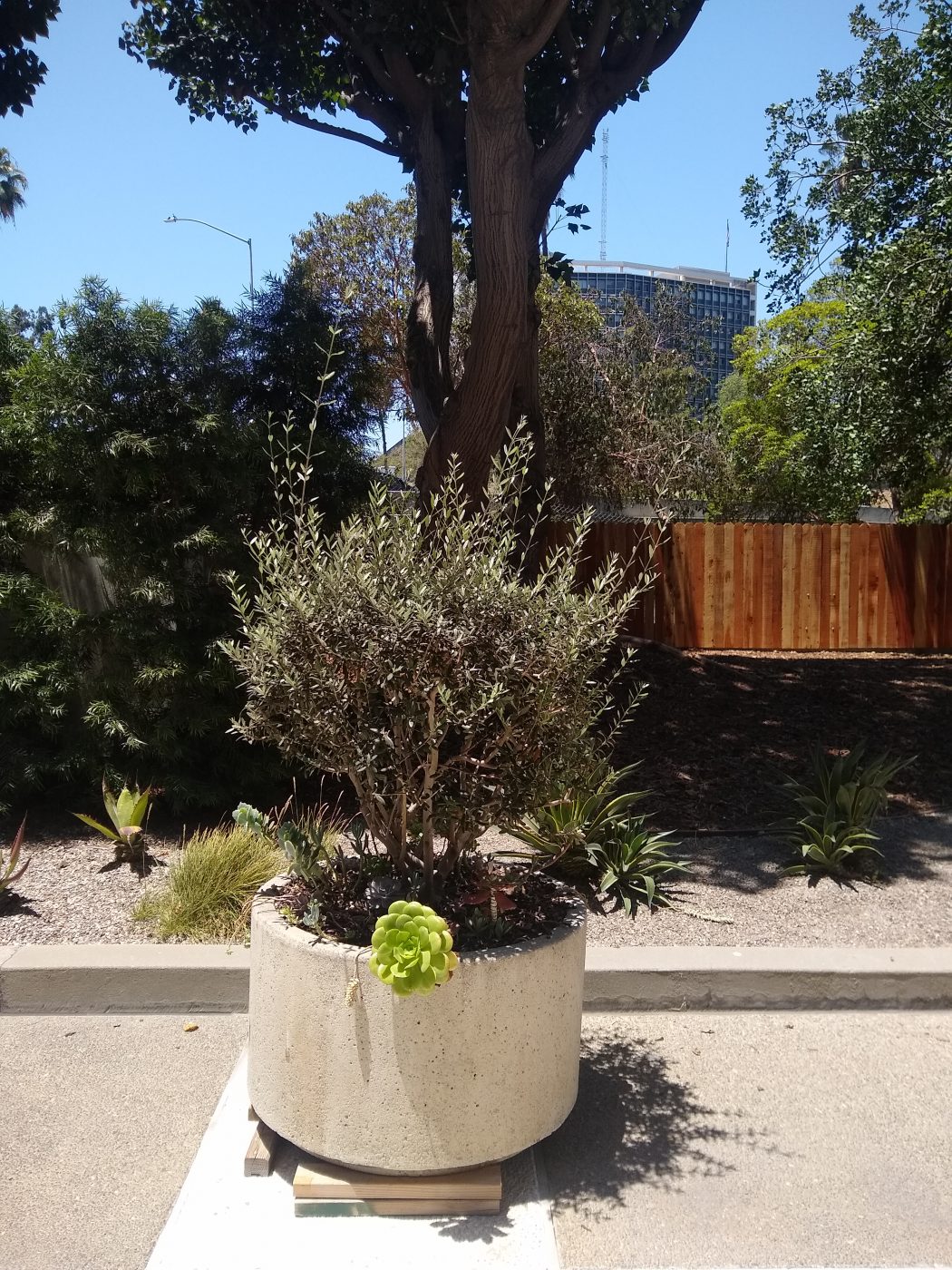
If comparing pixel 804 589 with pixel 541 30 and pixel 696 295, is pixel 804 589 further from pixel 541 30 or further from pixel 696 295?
pixel 696 295

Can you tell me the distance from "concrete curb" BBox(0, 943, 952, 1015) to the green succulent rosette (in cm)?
→ 167

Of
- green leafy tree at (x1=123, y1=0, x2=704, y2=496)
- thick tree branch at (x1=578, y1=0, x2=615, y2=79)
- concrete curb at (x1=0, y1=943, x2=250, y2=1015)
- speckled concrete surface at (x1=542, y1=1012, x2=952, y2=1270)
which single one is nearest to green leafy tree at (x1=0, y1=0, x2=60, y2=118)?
green leafy tree at (x1=123, y1=0, x2=704, y2=496)

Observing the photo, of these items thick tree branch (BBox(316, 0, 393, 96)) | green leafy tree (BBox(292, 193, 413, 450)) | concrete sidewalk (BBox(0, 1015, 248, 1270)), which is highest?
green leafy tree (BBox(292, 193, 413, 450))

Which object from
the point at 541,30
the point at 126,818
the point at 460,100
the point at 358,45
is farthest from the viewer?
the point at 460,100

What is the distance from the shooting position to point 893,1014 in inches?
180

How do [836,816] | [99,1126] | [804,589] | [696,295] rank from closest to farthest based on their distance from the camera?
1. [99,1126]
2. [836,816]
3. [804,589]
4. [696,295]

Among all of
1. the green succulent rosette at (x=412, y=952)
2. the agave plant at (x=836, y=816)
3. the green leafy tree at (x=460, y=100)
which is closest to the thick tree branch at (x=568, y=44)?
the green leafy tree at (x=460, y=100)

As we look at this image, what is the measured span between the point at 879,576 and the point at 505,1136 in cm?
1364

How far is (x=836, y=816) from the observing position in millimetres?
6137

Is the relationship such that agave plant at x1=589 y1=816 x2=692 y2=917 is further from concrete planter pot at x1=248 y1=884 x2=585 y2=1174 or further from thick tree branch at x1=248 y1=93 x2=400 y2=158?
thick tree branch at x1=248 y1=93 x2=400 y2=158

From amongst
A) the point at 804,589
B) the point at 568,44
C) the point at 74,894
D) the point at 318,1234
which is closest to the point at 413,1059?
the point at 318,1234

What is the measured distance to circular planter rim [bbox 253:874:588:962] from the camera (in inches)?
125

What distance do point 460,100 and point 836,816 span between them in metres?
6.54

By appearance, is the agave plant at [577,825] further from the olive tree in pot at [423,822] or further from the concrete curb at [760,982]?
the olive tree in pot at [423,822]
